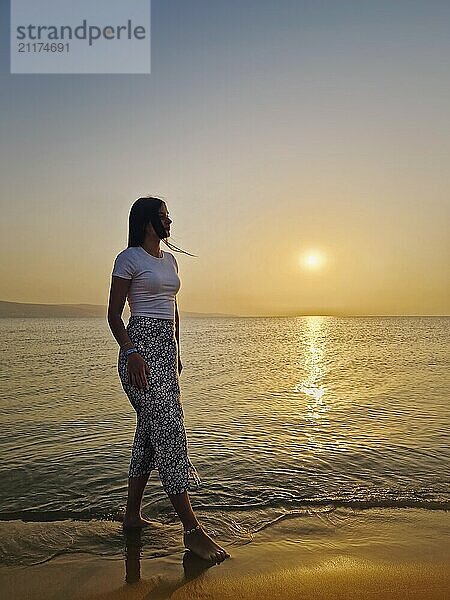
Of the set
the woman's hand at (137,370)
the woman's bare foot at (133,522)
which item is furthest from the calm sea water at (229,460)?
the woman's hand at (137,370)

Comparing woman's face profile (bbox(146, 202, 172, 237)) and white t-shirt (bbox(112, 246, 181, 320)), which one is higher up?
woman's face profile (bbox(146, 202, 172, 237))

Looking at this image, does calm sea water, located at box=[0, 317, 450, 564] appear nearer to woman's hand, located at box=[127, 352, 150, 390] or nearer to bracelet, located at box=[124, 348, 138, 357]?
woman's hand, located at box=[127, 352, 150, 390]

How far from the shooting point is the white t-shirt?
427 cm

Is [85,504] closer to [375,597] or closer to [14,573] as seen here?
[14,573]

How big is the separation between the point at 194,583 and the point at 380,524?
1.81m

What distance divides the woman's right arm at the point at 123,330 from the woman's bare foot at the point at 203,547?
106cm

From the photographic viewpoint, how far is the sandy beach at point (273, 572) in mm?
3627

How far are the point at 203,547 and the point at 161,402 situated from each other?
999 millimetres

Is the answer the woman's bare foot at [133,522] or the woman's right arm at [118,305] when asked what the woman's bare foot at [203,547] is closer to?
the woman's bare foot at [133,522]

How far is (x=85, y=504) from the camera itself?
5645 millimetres

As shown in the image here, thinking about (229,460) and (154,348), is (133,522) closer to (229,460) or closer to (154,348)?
(154,348)

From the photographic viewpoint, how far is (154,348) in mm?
4324

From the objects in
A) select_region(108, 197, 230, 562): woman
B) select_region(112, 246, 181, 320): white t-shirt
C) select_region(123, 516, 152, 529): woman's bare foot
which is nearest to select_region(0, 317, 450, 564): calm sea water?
select_region(123, 516, 152, 529): woman's bare foot

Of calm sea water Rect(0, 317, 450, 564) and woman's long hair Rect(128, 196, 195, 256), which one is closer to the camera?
woman's long hair Rect(128, 196, 195, 256)
